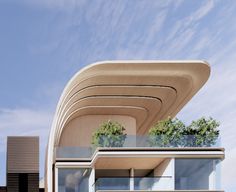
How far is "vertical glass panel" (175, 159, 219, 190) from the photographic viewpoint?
2361cm

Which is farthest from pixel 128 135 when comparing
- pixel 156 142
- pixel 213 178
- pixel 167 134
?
pixel 213 178

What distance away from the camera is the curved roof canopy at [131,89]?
84.0 ft

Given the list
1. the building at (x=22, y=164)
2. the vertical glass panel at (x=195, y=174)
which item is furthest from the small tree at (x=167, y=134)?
the building at (x=22, y=164)

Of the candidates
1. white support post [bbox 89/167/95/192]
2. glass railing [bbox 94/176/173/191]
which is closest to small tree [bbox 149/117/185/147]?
glass railing [bbox 94/176/173/191]

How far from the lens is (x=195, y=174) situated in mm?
23812

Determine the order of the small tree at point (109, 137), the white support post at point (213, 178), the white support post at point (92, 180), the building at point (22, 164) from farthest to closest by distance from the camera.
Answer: the building at point (22, 164), the white support post at point (92, 180), the small tree at point (109, 137), the white support post at point (213, 178)

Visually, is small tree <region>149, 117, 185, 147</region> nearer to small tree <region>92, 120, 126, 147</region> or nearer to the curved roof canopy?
small tree <region>92, 120, 126, 147</region>

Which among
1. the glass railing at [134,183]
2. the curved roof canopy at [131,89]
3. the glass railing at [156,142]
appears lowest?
the glass railing at [134,183]

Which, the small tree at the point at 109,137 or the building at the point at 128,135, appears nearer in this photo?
the building at the point at 128,135

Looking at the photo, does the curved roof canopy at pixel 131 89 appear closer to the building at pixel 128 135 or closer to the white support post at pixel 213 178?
the building at pixel 128 135

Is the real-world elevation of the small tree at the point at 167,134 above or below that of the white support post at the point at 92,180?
above

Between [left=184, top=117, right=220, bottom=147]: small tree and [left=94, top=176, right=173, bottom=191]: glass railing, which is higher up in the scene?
[left=184, top=117, right=220, bottom=147]: small tree

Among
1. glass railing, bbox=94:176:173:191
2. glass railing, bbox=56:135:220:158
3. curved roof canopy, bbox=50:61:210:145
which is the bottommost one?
glass railing, bbox=94:176:173:191

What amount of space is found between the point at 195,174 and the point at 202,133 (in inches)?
70.2
